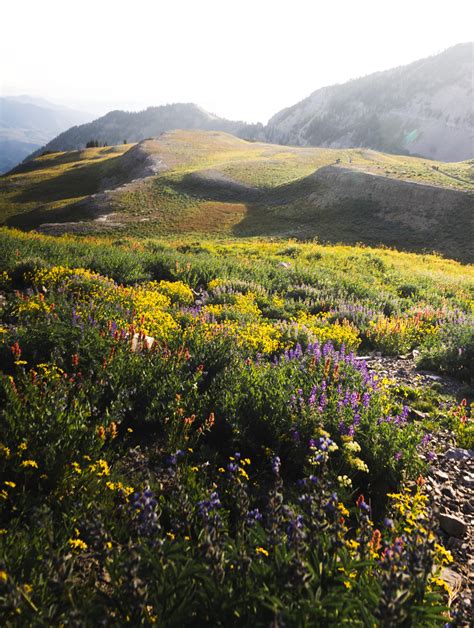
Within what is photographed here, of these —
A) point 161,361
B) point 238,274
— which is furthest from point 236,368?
point 238,274

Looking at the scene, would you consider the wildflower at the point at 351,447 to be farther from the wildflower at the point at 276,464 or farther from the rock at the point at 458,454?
the rock at the point at 458,454

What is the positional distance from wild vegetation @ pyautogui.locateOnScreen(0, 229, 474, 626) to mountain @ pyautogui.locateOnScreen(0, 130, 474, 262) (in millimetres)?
32621

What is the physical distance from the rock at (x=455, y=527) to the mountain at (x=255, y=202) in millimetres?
34985

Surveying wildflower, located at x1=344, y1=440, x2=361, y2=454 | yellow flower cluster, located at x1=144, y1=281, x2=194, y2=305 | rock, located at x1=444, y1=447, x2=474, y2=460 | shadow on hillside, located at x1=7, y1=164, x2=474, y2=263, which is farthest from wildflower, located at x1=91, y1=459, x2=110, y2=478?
shadow on hillside, located at x1=7, y1=164, x2=474, y2=263

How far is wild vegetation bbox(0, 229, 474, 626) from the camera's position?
8.23ft

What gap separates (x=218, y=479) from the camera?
4.43 metres

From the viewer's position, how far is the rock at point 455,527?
4.34 meters

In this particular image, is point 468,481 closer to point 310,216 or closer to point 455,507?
point 455,507

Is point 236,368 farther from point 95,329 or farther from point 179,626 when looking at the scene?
point 179,626

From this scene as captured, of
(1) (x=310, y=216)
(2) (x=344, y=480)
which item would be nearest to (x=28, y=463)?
(2) (x=344, y=480)

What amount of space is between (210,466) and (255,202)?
52.9 meters

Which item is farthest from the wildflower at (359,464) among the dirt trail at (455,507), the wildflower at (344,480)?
the dirt trail at (455,507)

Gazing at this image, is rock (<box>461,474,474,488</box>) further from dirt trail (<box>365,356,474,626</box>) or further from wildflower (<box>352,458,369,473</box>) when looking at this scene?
wildflower (<box>352,458,369,473</box>)

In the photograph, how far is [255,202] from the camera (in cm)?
5453
